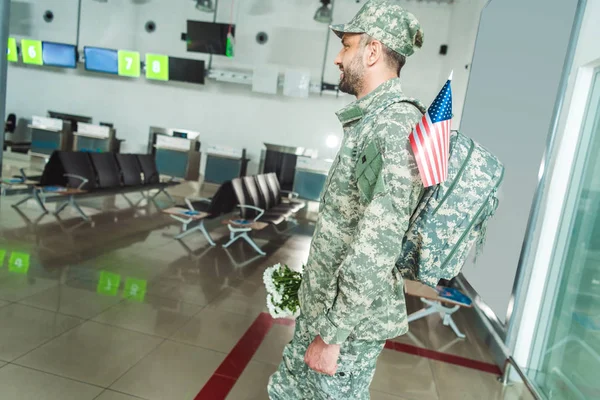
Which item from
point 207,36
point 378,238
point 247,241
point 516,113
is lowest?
point 247,241

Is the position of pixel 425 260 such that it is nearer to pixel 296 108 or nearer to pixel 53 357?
pixel 53 357

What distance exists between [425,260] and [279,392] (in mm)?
789

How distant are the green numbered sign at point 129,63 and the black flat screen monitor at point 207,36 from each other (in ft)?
6.23

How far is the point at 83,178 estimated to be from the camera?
20.1 ft

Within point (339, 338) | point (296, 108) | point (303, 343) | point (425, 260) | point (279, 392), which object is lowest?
point (279, 392)

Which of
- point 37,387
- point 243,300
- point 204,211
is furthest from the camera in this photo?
point 204,211

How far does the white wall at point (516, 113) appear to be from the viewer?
2990 millimetres

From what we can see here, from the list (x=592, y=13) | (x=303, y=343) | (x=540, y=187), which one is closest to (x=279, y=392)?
(x=303, y=343)

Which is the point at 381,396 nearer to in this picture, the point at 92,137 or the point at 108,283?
the point at 108,283

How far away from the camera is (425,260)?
1212 mm

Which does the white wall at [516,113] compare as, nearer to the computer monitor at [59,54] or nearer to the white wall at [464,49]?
the white wall at [464,49]

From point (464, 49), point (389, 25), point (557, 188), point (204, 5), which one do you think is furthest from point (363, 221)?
point (204, 5)

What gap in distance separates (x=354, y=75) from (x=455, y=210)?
55 cm

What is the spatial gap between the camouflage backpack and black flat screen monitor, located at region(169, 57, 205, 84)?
10.9 meters
